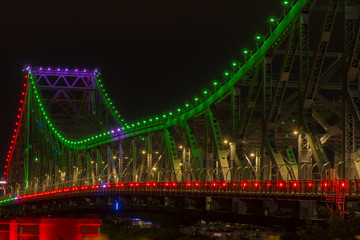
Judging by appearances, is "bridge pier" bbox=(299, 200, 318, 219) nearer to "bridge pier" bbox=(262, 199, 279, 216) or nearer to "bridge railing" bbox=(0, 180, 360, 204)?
"bridge railing" bbox=(0, 180, 360, 204)

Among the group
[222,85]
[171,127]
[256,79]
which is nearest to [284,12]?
[256,79]

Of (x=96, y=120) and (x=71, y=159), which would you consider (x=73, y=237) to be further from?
(x=96, y=120)

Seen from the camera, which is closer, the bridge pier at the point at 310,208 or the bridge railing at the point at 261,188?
the bridge railing at the point at 261,188

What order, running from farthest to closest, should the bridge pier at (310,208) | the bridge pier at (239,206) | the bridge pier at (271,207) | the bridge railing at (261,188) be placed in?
the bridge pier at (239,206) → the bridge pier at (271,207) → the bridge pier at (310,208) → the bridge railing at (261,188)

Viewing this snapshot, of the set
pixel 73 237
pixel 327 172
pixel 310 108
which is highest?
pixel 310 108

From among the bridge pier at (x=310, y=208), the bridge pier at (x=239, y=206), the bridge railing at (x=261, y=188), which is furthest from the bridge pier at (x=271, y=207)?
the bridge pier at (x=310, y=208)

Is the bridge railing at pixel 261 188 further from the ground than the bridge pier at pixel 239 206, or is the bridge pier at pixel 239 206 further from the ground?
the bridge railing at pixel 261 188

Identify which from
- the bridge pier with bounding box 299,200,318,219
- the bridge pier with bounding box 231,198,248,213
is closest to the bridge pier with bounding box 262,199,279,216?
the bridge pier with bounding box 231,198,248,213

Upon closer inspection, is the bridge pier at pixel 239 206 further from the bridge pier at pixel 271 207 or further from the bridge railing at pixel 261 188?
the bridge pier at pixel 271 207

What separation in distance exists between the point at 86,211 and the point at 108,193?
23.4m

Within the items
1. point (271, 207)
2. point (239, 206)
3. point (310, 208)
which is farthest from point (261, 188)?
point (239, 206)

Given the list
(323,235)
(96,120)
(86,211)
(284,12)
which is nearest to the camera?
(323,235)

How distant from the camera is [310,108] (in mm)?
52406

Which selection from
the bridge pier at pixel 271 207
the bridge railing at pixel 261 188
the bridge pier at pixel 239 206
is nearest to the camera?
the bridge railing at pixel 261 188
